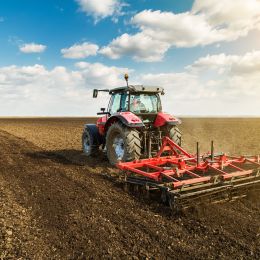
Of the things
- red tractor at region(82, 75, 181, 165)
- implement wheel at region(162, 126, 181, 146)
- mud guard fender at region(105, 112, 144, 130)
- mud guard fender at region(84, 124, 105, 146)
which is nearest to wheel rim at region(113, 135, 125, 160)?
red tractor at region(82, 75, 181, 165)

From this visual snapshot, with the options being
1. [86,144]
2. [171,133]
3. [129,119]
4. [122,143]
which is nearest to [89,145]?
[86,144]

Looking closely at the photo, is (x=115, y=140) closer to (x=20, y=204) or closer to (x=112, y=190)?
(x=112, y=190)

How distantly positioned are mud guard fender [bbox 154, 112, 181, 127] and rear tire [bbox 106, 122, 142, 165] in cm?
89

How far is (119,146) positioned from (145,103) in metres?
1.39

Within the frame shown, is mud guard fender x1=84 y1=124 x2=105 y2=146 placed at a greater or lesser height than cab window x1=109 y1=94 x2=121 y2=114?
lesser

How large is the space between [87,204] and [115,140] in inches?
133

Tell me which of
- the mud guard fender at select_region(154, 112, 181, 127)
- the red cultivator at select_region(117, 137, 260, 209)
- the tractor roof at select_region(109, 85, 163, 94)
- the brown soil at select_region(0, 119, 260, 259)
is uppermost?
the tractor roof at select_region(109, 85, 163, 94)

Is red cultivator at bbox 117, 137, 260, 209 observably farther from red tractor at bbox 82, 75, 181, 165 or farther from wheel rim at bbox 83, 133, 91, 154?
wheel rim at bbox 83, 133, 91, 154

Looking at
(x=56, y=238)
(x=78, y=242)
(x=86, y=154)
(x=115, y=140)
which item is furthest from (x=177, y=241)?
(x=86, y=154)

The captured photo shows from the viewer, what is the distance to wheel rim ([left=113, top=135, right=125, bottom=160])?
8.50 metres

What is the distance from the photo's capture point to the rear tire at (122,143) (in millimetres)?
7812

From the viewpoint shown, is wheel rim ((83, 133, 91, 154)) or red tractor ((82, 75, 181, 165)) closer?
red tractor ((82, 75, 181, 165))

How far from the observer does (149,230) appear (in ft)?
14.9

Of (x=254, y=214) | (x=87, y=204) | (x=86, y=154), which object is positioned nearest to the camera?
(x=254, y=214)
